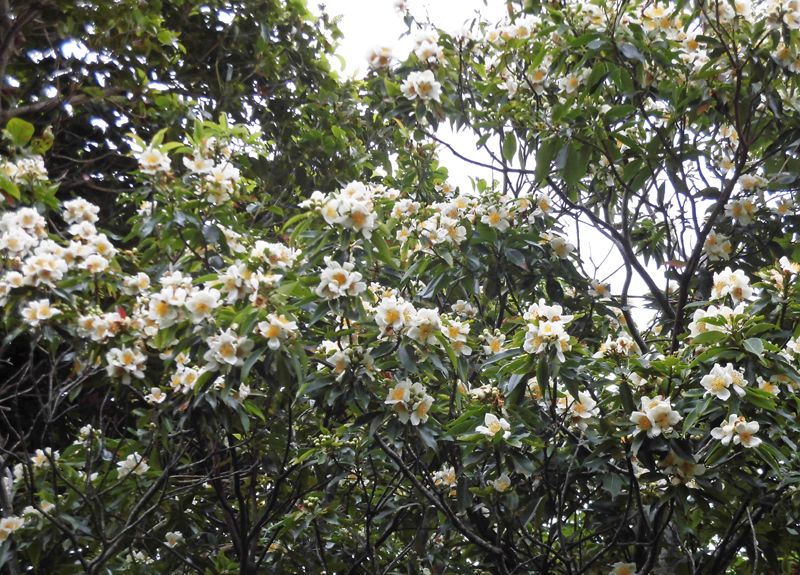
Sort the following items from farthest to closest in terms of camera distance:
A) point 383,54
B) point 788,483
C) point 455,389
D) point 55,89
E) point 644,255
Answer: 1. point 55,89
2. point 644,255
3. point 383,54
4. point 455,389
5. point 788,483

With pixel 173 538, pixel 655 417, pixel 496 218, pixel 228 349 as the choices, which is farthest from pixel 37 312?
pixel 655 417

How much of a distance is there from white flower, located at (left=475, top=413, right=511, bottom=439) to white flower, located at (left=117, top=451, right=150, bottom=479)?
3.84ft

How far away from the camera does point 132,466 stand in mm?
2824

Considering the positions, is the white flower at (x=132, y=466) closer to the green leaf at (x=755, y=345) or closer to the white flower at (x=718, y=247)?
the green leaf at (x=755, y=345)

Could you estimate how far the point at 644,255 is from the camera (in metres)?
3.39

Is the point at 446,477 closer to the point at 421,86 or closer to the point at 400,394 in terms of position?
the point at 400,394

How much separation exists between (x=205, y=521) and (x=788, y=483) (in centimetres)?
202

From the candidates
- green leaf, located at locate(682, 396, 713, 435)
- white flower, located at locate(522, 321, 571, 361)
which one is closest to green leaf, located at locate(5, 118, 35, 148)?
white flower, located at locate(522, 321, 571, 361)

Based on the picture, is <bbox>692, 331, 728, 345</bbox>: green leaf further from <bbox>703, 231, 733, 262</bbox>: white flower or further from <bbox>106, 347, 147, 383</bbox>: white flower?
Result: <bbox>106, 347, 147, 383</bbox>: white flower

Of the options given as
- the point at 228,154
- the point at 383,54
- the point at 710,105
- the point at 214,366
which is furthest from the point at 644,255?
the point at 214,366

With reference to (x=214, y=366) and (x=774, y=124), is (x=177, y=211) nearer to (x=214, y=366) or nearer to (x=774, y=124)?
(x=214, y=366)

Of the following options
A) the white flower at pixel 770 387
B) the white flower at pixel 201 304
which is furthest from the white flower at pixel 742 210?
the white flower at pixel 201 304

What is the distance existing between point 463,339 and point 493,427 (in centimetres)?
27

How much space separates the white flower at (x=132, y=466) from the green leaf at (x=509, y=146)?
5.39 ft
